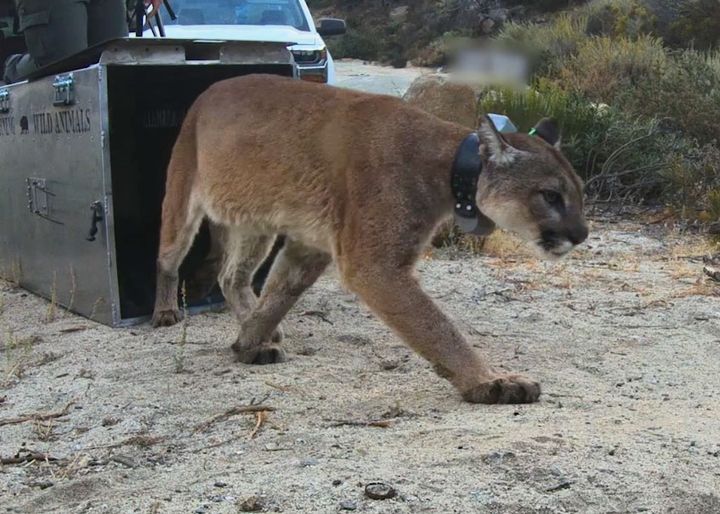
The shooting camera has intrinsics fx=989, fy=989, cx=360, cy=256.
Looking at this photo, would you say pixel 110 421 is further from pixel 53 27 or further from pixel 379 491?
pixel 53 27

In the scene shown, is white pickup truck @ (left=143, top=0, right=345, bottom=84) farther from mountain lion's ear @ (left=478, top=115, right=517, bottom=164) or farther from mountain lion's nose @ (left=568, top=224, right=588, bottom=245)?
mountain lion's nose @ (left=568, top=224, right=588, bottom=245)

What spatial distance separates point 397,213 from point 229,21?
6841 millimetres

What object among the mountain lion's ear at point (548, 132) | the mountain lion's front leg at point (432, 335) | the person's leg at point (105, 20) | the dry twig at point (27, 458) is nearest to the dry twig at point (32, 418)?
the dry twig at point (27, 458)

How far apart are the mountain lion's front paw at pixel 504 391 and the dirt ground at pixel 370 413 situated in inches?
2.6

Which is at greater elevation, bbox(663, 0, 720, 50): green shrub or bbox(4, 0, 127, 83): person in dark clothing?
bbox(4, 0, 127, 83): person in dark clothing

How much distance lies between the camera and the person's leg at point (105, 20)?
6.68 metres

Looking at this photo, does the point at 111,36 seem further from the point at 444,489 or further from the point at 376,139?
the point at 444,489

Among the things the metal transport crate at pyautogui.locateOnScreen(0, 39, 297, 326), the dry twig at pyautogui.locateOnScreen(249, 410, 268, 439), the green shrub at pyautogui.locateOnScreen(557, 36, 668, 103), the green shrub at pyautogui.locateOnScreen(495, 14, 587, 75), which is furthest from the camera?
the green shrub at pyautogui.locateOnScreen(495, 14, 587, 75)

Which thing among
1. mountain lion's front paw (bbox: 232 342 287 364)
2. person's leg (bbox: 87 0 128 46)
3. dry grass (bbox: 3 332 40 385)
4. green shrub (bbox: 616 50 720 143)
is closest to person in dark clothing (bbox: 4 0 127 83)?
person's leg (bbox: 87 0 128 46)

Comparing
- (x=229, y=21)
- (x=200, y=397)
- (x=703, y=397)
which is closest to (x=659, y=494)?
(x=703, y=397)

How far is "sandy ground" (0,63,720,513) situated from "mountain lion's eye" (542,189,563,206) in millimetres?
805

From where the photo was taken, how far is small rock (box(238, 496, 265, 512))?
9.53 feet

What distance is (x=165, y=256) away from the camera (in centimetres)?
561

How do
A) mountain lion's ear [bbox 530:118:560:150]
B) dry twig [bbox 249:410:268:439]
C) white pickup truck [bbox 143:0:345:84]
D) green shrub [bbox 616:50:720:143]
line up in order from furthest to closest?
green shrub [bbox 616:50:720:143], white pickup truck [bbox 143:0:345:84], mountain lion's ear [bbox 530:118:560:150], dry twig [bbox 249:410:268:439]
